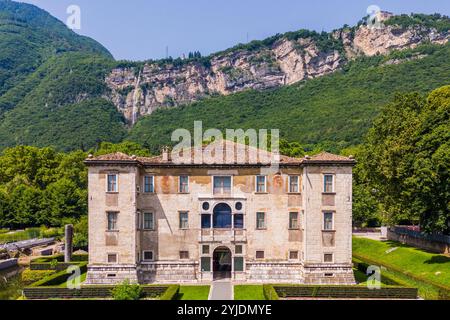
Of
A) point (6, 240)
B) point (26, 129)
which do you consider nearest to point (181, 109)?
point (26, 129)

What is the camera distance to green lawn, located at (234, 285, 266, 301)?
33906 mm

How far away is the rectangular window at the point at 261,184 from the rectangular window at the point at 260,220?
1813 mm

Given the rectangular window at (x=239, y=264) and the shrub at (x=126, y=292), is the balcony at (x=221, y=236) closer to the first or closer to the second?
the rectangular window at (x=239, y=264)

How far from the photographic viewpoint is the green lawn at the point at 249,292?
111ft

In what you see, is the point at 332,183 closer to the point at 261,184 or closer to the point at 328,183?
the point at 328,183

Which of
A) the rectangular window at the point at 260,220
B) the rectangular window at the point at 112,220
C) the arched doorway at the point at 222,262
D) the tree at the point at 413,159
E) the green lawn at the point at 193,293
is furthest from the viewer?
the arched doorway at the point at 222,262

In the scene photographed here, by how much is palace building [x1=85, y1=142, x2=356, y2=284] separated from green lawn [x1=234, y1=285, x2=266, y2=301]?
237cm

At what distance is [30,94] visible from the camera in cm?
18300

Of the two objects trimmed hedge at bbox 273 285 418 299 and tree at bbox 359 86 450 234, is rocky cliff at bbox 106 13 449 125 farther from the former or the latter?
trimmed hedge at bbox 273 285 418 299

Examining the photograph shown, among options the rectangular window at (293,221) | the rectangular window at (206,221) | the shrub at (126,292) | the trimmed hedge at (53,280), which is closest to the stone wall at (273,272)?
the rectangular window at (293,221)

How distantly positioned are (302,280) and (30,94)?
166m

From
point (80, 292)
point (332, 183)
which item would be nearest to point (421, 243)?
point (332, 183)

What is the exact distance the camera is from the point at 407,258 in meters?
46.8
